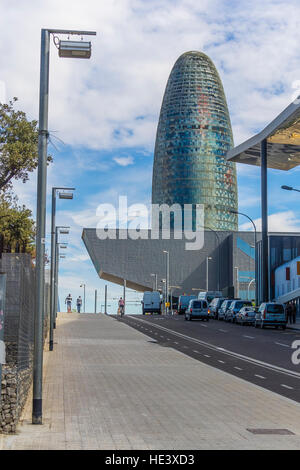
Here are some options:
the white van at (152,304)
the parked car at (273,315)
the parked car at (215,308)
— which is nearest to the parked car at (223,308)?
the parked car at (215,308)

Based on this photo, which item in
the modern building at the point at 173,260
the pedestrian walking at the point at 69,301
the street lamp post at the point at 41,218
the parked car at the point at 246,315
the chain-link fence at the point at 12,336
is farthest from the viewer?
the modern building at the point at 173,260

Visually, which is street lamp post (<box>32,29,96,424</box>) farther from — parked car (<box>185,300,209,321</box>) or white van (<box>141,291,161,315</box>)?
white van (<box>141,291,161,315</box>)

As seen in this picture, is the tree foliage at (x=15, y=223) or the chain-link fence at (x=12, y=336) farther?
the tree foliage at (x=15, y=223)

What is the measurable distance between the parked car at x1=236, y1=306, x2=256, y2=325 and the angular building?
134879mm

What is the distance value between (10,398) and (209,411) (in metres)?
3.66

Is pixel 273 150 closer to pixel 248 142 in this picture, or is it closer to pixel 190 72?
pixel 248 142

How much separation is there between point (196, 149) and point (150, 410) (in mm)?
178155

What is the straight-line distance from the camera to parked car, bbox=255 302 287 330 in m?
45.5

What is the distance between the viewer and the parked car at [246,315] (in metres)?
50.8

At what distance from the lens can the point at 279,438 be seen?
9.52m

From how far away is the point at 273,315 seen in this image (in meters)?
45.8

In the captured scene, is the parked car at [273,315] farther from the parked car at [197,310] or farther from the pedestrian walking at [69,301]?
the pedestrian walking at [69,301]

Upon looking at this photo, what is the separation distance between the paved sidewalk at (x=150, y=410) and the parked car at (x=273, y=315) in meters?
25.5

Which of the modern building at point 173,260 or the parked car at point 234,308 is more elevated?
the modern building at point 173,260
